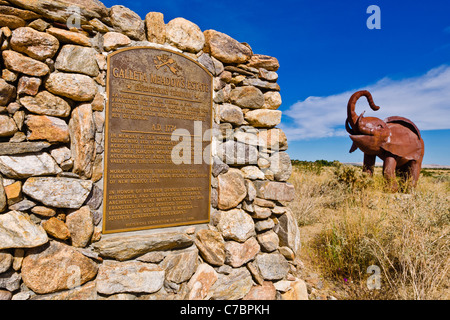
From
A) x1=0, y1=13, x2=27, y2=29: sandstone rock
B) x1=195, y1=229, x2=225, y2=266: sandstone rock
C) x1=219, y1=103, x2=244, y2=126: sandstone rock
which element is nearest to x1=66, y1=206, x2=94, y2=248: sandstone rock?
x1=195, y1=229, x2=225, y2=266: sandstone rock

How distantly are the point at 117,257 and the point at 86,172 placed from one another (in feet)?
2.54

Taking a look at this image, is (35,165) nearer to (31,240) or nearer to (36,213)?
(36,213)

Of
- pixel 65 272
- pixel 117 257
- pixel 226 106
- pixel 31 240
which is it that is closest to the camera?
pixel 31 240

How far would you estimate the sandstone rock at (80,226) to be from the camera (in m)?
2.02

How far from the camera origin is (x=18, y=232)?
5.92 feet

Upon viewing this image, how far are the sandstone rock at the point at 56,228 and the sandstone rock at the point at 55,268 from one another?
71mm

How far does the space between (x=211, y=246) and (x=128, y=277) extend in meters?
→ 0.83

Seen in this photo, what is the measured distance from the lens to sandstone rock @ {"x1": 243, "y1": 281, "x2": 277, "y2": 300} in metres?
2.75

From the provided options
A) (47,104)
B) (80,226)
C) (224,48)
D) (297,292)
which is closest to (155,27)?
(224,48)

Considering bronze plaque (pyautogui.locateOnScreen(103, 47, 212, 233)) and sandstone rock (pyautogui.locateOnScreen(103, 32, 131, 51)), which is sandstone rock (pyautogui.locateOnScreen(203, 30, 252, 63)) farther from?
sandstone rock (pyautogui.locateOnScreen(103, 32, 131, 51))

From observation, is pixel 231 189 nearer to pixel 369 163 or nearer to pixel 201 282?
pixel 201 282

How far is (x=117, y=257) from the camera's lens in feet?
7.12

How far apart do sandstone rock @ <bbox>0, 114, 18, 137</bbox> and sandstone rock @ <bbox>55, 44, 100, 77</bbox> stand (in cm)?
54

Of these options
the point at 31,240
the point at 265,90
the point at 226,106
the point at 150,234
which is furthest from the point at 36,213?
the point at 265,90
